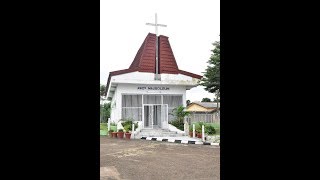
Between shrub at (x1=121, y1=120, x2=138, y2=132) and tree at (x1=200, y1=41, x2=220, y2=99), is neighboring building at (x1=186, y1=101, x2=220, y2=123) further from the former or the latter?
shrub at (x1=121, y1=120, x2=138, y2=132)

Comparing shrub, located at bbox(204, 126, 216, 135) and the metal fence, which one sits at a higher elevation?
the metal fence

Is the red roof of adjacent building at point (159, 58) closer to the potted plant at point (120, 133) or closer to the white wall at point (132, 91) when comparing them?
the white wall at point (132, 91)

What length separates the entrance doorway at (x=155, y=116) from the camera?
1647cm

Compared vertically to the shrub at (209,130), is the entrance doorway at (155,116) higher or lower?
higher

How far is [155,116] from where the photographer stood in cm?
1675

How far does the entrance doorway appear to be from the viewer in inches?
648

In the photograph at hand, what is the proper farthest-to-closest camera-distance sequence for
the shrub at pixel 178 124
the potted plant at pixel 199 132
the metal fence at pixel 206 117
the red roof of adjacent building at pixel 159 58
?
the metal fence at pixel 206 117, the red roof of adjacent building at pixel 159 58, the shrub at pixel 178 124, the potted plant at pixel 199 132

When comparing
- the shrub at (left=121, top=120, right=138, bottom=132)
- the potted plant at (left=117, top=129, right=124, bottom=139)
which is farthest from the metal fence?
the potted plant at (left=117, top=129, right=124, bottom=139)

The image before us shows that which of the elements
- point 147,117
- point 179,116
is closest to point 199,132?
point 179,116

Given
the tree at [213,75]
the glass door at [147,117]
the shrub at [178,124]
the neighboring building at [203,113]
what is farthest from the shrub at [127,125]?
the tree at [213,75]
